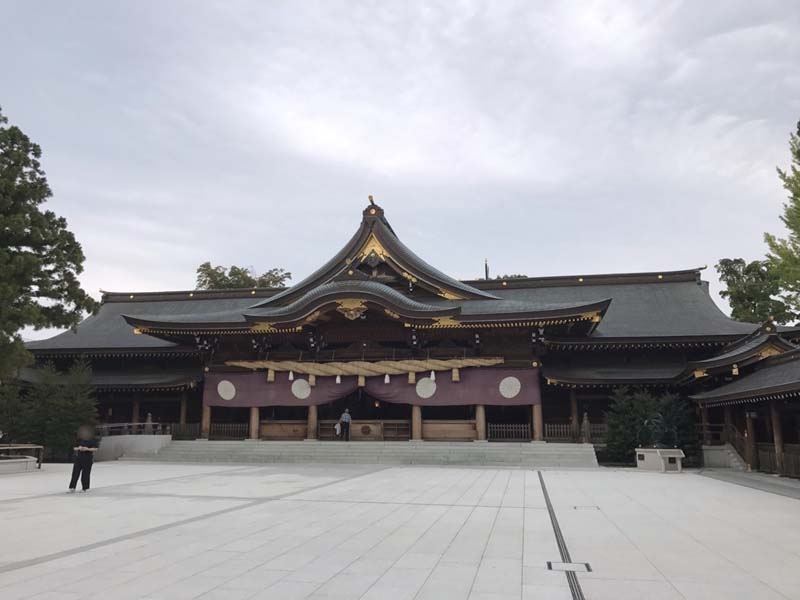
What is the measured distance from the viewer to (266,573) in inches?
239

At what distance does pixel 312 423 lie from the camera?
25125mm

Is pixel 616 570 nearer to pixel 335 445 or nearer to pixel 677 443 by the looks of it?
pixel 677 443

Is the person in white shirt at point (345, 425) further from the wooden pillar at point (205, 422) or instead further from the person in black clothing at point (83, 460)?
the person in black clothing at point (83, 460)

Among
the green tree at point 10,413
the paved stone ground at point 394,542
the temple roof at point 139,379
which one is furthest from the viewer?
the temple roof at point 139,379

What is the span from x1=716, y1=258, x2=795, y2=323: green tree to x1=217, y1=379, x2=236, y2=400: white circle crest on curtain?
3479 centimetres

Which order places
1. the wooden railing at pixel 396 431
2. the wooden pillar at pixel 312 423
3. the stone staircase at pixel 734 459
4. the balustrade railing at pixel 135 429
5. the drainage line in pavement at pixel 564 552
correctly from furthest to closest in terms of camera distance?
the balustrade railing at pixel 135 429, the wooden pillar at pixel 312 423, the wooden railing at pixel 396 431, the stone staircase at pixel 734 459, the drainage line in pavement at pixel 564 552

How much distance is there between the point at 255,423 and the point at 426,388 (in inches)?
331

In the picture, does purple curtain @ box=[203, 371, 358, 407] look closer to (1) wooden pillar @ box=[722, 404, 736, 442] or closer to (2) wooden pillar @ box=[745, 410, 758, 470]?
(1) wooden pillar @ box=[722, 404, 736, 442]

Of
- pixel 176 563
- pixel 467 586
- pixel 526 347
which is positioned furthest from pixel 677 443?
pixel 176 563

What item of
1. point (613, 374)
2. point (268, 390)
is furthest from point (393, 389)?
point (613, 374)

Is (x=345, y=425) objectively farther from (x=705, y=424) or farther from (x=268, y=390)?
(x=705, y=424)

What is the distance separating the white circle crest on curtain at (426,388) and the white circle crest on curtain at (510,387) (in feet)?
9.76

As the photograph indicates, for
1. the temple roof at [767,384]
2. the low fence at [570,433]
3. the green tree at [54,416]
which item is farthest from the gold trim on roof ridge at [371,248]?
the temple roof at [767,384]

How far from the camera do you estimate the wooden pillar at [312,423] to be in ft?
81.9
